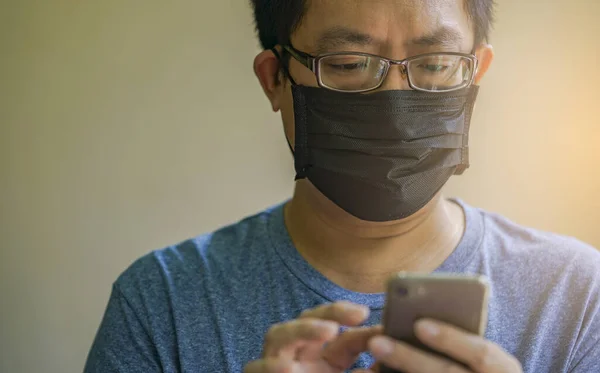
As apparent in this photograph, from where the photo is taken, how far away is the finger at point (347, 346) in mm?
697

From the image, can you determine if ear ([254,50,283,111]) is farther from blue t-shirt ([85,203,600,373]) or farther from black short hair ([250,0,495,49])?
blue t-shirt ([85,203,600,373])

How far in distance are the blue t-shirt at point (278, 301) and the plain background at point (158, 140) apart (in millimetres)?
604

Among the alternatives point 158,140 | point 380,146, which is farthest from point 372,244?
point 158,140

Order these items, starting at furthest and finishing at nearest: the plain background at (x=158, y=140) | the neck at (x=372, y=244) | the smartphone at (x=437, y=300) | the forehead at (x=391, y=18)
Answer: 1. the plain background at (x=158, y=140)
2. the neck at (x=372, y=244)
3. the forehead at (x=391, y=18)
4. the smartphone at (x=437, y=300)

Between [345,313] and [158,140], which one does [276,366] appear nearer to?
[345,313]

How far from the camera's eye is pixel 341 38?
3.35 feet

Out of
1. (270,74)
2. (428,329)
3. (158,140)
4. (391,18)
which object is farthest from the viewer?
(158,140)

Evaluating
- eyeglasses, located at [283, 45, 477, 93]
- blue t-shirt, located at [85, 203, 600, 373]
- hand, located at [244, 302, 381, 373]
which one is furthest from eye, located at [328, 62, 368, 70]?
hand, located at [244, 302, 381, 373]

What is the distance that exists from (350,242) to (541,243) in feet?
1.39

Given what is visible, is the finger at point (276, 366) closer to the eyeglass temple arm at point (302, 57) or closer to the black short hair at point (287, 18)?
the eyeglass temple arm at point (302, 57)

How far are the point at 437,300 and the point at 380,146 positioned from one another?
0.44m

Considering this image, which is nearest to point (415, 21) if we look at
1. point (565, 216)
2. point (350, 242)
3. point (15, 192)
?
point (350, 242)

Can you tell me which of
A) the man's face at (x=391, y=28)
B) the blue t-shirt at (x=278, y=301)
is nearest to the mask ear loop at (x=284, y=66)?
the man's face at (x=391, y=28)

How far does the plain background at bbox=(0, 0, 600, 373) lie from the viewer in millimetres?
1653
